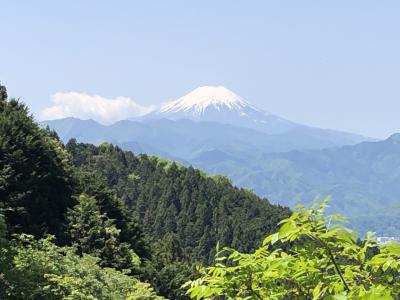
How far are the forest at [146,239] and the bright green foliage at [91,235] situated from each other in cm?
9

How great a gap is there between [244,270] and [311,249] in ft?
1.98

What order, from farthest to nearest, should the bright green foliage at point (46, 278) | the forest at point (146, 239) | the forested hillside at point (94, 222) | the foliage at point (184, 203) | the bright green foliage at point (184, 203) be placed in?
1. the foliage at point (184, 203)
2. the bright green foliage at point (184, 203)
3. the forested hillside at point (94, 222)
4. the bright green foliage at point (46, 278)
5. the forest at point (146, 239)

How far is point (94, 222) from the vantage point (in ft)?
144

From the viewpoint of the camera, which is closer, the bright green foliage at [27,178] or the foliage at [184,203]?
the bright green foliage at [27,178]

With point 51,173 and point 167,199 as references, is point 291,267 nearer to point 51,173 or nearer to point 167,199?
point 51,173

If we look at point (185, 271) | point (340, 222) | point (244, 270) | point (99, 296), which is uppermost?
point (340, 222)

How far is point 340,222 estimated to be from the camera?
4387 millimetres

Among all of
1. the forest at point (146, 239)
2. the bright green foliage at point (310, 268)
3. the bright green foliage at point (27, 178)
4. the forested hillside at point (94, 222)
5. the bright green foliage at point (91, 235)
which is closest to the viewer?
the bright green foliage at point (310, 268)

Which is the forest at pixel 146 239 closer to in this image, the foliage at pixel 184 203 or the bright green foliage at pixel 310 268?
the bright green foliage at pixel 310 268

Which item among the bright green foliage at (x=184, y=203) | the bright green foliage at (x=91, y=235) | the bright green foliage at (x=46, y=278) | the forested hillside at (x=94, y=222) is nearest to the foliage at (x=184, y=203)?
the bright green foliage at (x=184, y=203)

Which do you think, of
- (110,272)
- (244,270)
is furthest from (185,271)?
(244,270)

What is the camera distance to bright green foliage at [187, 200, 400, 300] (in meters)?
4.11

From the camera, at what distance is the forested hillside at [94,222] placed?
2234 centimetres

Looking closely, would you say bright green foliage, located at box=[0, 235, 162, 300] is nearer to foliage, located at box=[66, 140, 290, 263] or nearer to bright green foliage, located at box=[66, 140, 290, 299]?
bright green foliage, located at box=[66, 140, 290, 299]
